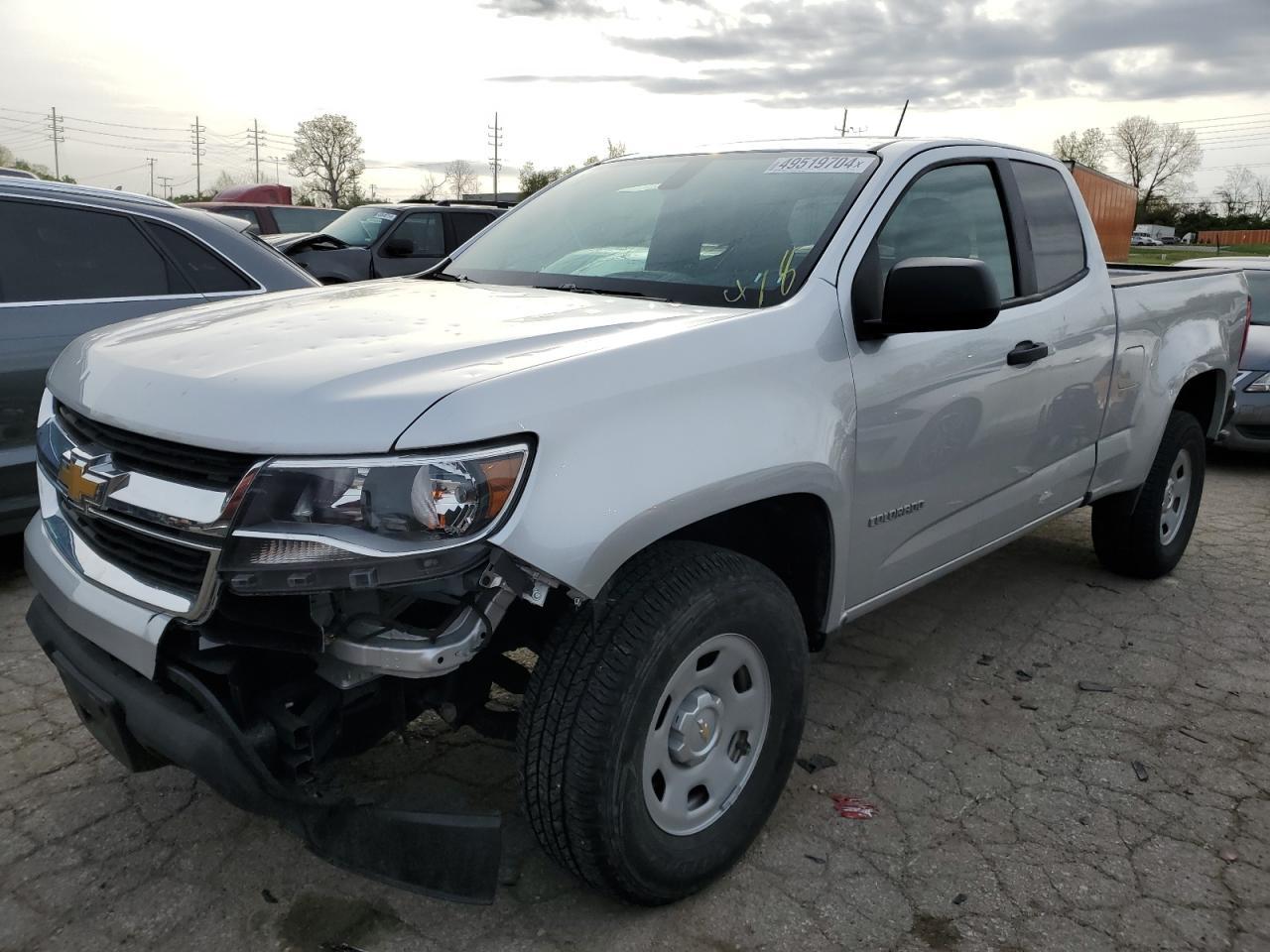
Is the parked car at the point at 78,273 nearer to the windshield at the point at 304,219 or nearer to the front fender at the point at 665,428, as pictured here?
the front fender at the point at 665,428

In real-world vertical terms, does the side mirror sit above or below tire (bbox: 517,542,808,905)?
above

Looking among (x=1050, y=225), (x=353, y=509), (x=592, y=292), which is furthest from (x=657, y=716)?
(x=1050, y=225)

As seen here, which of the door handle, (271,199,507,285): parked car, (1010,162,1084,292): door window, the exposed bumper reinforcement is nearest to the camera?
the exposed bumper reinforcement

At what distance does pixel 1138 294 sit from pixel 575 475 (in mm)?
3109

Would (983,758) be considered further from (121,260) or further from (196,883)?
(121,260)

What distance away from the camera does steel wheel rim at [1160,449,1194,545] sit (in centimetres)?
475

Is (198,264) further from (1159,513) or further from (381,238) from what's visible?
(381,238)

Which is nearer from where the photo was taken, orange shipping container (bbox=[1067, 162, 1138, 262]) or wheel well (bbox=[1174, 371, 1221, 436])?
wheel well (bbox=[1174, 371, 1221, 436])

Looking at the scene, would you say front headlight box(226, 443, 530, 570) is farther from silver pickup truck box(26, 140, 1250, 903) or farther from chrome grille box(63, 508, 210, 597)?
chrome grille box(63, 508, 210, 597)

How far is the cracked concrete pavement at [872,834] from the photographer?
2.39 meters

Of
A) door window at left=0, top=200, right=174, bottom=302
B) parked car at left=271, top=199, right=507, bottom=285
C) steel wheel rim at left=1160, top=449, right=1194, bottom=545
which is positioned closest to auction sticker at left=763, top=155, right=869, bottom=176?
steel wheel rim at left=1160, top=449, right=1194, bottom=545

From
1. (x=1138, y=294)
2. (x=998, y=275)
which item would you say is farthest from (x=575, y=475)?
(x=1138, y=294)

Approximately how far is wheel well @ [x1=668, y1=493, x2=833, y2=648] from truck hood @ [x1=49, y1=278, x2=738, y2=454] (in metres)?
0.51

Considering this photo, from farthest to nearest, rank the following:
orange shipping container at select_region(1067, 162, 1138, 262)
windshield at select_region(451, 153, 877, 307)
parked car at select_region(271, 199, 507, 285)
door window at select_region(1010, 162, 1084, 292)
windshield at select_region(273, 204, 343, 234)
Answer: orange shipping container at select_region(1067, 162, 1138, 262) < windshield at select_region(273, 204, 343, 234) < parked car at select_region(271, 199, 507, 285) < door window at select_region(1010, 162, 1084, 292) < windshield at select_region(451, 153, 877, 307)
